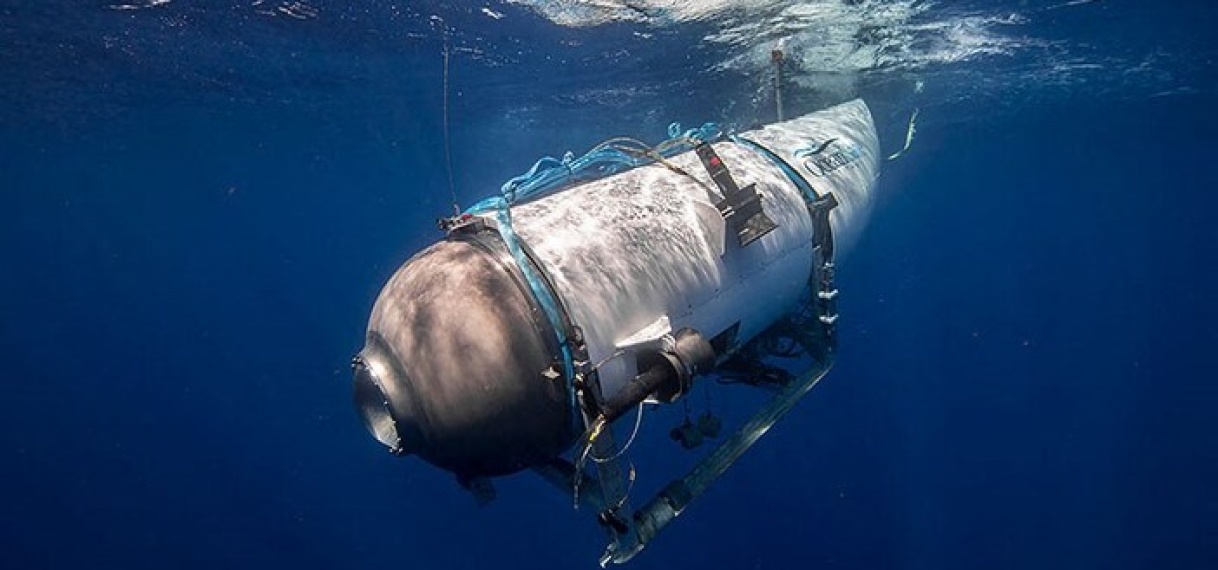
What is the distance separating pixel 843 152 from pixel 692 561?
1726cm

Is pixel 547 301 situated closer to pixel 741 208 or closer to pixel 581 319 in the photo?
pixel 581 319

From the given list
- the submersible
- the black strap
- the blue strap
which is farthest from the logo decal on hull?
the blue strap

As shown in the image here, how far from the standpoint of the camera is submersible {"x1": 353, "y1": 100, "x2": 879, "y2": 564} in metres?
3.14

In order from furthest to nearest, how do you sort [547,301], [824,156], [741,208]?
[824,156] → [741,208] → [547,301]

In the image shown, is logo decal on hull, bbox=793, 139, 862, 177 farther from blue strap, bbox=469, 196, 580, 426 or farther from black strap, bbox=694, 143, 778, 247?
blue strap, bbox=469, 196, 580, 426

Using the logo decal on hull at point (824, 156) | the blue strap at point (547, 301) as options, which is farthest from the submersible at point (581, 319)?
the logo decal on hull at point (824, 156)

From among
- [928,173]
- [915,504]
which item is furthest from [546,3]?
[928,173]


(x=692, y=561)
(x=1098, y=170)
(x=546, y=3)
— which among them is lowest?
(x=692, y=561)

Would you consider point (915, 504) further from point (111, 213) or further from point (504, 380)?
point (111, 213)

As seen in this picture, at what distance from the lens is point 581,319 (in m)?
3.27

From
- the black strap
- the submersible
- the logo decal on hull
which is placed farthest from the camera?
the logo decal on hull

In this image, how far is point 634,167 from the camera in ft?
15.8

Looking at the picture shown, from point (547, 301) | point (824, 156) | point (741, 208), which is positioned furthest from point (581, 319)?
point (824, 156)

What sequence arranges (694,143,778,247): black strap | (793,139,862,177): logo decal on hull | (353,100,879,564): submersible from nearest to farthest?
(353,100,879,564): submersible, (694,143,778,247): black strap, (793,139,862,177): logo decal on hull
